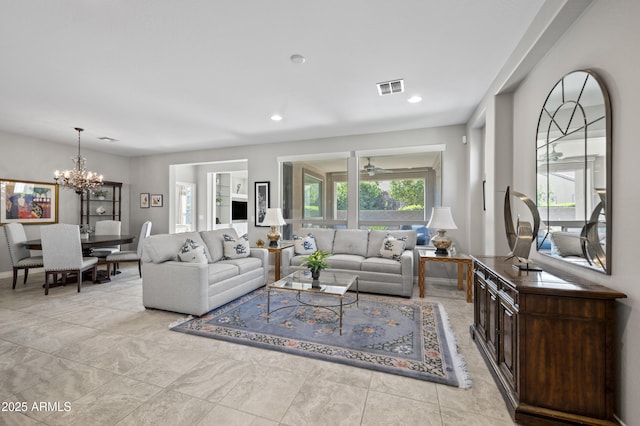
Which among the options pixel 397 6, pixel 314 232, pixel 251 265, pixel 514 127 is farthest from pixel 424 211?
pixel 397 6

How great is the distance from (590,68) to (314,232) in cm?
402

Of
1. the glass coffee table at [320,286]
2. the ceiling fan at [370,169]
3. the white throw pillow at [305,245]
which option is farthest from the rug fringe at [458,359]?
the ceiling fan at [370,169]

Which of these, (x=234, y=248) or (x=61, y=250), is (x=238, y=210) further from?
(x=61, y=250)

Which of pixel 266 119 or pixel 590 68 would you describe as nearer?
pixel 590 68

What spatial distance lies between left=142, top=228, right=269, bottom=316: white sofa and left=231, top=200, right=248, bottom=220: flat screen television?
423 cm

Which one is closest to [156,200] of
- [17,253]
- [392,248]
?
[17,253]

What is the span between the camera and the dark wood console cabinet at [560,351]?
146cm

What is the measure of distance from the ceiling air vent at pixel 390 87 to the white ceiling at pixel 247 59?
75mm

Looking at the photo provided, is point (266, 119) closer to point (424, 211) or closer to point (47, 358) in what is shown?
point (424, 211)

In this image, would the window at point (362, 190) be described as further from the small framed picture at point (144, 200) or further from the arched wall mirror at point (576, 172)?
the small framed picture at point (144, 200)

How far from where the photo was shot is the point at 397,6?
198 cm

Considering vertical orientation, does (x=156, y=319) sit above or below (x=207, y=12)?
below

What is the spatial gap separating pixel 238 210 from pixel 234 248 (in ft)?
13.8

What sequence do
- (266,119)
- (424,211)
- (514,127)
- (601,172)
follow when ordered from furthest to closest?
(424,211)
(266,119)
(514,127)
(601,172)
